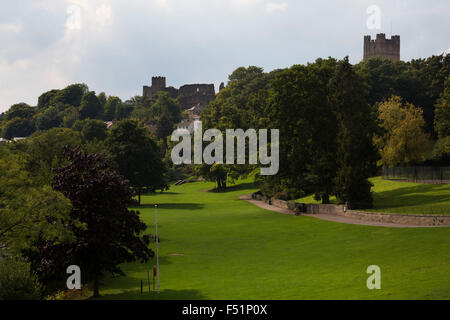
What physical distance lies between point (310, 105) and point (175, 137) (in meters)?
88.6

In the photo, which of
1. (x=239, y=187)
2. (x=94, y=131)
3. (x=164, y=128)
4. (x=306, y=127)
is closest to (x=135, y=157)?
(x=239, y=187)

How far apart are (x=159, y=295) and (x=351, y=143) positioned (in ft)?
114

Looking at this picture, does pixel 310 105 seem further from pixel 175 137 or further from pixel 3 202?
pixel 175 137

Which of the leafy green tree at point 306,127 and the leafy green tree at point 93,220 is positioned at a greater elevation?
the leafy green tree at point 306,127

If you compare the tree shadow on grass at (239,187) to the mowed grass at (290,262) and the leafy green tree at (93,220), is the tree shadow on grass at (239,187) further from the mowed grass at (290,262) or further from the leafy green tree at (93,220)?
the leafy green tree at (93,220)

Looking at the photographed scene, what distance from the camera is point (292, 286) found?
91.2ft

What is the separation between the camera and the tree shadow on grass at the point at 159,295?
2698cm

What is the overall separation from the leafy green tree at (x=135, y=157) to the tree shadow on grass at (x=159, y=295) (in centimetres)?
5405

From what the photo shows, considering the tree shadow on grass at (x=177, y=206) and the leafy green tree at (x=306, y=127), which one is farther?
the tree shadow on grass at (x=177, y=206)
